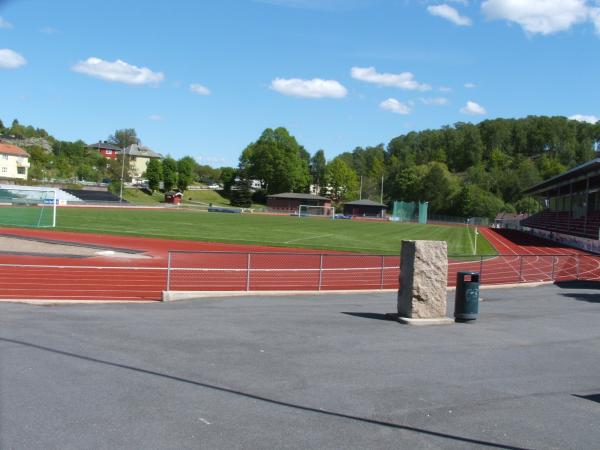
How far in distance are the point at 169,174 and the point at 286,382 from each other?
136826 millimetres

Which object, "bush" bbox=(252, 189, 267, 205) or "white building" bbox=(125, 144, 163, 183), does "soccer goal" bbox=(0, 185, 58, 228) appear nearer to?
"bush" bbox=(252, 189, 267, 205)

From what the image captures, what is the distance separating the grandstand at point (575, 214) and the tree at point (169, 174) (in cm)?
8087

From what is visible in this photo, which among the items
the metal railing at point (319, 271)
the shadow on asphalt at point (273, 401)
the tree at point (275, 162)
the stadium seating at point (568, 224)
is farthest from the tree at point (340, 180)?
the shadow on asphalt at point (273, 401)

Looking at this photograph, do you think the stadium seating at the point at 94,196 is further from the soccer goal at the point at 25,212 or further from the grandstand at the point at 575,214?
the grandstand at the point at 575,214

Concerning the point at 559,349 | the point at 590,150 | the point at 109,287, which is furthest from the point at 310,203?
the point at 559,349

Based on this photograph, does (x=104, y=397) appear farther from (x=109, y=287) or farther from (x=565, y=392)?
(x=109, y=287)

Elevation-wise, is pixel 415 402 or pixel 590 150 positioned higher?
pixel 590 150

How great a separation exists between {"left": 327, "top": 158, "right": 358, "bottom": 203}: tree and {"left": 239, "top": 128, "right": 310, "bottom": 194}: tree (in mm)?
14028

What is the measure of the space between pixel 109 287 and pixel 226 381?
1255 cm

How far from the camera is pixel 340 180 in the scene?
16750cm

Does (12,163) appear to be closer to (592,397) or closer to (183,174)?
(183,174)

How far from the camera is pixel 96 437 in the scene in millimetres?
5777

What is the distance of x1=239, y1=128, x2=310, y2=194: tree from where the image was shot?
15025 centimetres

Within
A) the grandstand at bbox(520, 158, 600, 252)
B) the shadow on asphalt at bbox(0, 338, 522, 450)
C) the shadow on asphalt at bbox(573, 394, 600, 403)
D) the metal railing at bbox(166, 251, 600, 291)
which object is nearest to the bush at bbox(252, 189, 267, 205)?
the grandstand at bbox(520, 158, 600, 252)
